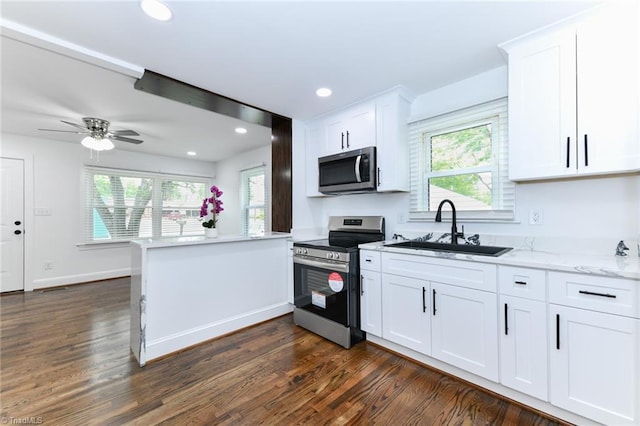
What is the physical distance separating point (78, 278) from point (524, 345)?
6.25m

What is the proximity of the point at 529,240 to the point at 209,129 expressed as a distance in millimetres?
4035

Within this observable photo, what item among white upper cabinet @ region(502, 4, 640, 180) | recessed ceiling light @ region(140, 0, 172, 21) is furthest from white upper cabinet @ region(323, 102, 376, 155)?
recessed ceiling light @ region(140, 0, 172, 21)

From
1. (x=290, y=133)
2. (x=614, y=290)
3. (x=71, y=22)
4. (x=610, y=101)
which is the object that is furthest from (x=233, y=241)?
(x=610, y=101)

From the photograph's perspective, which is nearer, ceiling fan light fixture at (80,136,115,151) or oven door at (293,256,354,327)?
oven door at (293,256,354,327)

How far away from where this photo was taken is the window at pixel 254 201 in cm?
513

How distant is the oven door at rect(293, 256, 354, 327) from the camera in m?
2.37

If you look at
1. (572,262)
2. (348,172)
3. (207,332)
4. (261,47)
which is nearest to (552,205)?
(572,262)

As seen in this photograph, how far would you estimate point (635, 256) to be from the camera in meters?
1.62

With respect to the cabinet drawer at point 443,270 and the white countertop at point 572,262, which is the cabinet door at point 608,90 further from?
the cabinet drawer at point 443,270

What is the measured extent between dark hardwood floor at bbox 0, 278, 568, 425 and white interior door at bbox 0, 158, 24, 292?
6.87 feet

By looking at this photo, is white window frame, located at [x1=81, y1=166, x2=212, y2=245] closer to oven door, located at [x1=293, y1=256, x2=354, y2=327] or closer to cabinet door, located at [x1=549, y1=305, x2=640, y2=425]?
oven door, located at [x1=293, y1=256, x2=354, y2=327]

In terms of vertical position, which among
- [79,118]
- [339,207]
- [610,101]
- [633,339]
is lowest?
[633,339]

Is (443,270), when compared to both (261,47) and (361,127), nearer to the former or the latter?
(361,127)

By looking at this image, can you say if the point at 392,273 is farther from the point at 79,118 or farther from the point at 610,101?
the point at 79,118
